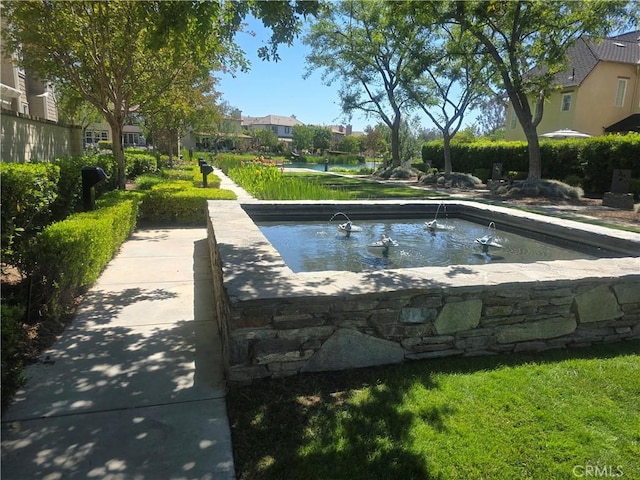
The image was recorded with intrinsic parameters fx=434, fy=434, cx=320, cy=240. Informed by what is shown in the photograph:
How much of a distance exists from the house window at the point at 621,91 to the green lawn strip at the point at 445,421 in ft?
91.8

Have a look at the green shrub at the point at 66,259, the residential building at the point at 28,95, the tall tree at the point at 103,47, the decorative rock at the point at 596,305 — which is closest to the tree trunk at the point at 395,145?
the tall tree at the point at 103,47

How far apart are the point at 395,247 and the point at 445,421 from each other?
3938 millimetres

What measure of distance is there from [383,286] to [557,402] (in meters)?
1.29

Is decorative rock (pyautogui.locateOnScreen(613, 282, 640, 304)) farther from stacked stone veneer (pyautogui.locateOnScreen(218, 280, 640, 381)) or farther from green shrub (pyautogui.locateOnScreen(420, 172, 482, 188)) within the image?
green shrub (pyautogui.locateOnScreen(420, 172, 482, 188))

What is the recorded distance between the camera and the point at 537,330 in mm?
3377

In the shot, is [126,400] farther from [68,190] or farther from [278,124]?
[278,124]

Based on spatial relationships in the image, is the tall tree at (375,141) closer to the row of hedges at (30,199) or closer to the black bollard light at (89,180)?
the row of hedges at (30,199)

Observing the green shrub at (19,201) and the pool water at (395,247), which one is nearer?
the green shrub at (19,201)

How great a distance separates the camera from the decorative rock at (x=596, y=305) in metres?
3.45

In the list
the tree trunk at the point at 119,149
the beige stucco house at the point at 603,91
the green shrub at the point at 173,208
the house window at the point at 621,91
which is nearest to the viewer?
the green shrub at the point at 173,208

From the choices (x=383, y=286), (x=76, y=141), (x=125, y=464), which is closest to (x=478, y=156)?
(x=76, y=141)

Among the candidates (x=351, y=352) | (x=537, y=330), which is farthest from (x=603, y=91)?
(x=351, y=352)

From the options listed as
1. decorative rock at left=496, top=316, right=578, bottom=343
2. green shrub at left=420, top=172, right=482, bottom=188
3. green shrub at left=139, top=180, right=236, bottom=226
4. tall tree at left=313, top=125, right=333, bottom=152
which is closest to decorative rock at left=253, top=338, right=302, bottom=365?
decorative rock at left=496, top=316, right=578, bottom=343

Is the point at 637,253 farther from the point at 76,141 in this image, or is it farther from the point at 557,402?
the point at 76,141
